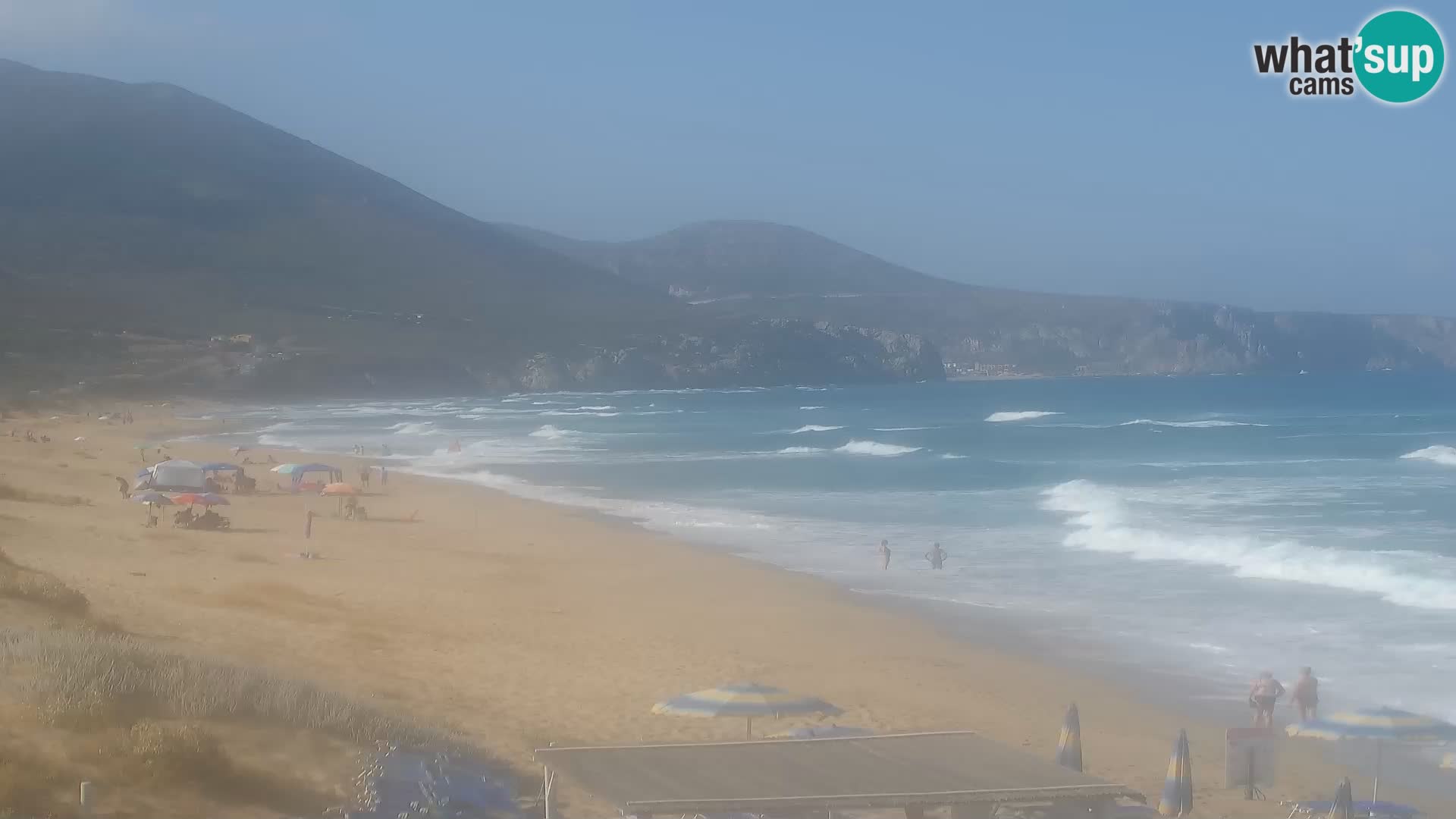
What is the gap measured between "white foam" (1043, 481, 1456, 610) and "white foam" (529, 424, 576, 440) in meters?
30.7

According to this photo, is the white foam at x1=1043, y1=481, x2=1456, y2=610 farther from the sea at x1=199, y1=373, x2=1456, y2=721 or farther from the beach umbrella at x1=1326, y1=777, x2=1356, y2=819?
the beach umbrella at x1=1326, y1=777, x2=1356, y2=819

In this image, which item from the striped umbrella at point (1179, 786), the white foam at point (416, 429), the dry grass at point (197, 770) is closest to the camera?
the dry grass at point (197, 770)

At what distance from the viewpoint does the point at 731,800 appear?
238 inches

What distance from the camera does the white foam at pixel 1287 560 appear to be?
708 inches

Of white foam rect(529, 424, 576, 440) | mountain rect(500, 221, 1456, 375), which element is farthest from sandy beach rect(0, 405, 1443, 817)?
mountain rect(500, 221, 1456, 375)

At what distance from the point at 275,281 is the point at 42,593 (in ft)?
446

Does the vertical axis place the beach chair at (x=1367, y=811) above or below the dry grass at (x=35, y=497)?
below

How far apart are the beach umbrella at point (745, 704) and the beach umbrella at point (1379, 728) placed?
11.0 feet

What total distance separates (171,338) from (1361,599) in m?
98.0

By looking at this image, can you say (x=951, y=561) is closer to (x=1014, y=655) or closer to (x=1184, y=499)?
(x=1014, y=655)

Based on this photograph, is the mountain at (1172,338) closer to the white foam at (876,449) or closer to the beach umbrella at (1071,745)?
the white foam at (876,449)

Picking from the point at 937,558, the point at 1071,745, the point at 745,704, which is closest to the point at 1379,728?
the point at 1071,745

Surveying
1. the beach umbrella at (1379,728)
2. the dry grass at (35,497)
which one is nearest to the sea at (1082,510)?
the beach umbrella at (1379,728)

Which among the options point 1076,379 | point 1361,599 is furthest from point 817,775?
point 1076,379
